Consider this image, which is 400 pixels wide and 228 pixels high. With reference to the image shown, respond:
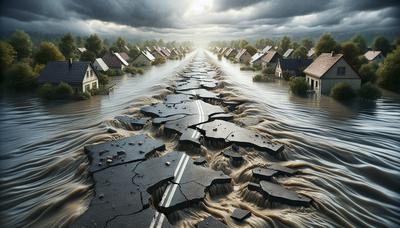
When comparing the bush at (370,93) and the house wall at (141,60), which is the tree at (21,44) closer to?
the house wall at (141,60)

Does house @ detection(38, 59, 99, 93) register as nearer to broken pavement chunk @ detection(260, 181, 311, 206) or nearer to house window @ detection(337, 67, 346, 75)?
broken pavement chunk @ detection(260, 181, 311, 206)

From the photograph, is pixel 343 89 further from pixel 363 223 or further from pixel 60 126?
pixel 60 126

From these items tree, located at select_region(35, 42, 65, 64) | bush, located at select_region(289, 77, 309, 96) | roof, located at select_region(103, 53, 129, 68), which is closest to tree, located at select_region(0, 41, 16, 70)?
tree, located at select_region(35, 42, 65, 64)

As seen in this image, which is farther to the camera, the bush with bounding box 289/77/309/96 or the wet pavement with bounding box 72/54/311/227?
the bush with bounding box 289/77/309/96

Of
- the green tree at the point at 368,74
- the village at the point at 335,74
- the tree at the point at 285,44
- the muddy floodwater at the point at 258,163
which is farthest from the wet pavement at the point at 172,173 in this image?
the tree at the point at 285,44

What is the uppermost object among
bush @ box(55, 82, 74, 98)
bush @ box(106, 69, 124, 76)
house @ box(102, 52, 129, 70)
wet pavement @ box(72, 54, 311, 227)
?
house @ box(102, 52, 129, 70)

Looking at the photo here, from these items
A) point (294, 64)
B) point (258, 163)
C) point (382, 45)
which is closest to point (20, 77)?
point (258, 163)
